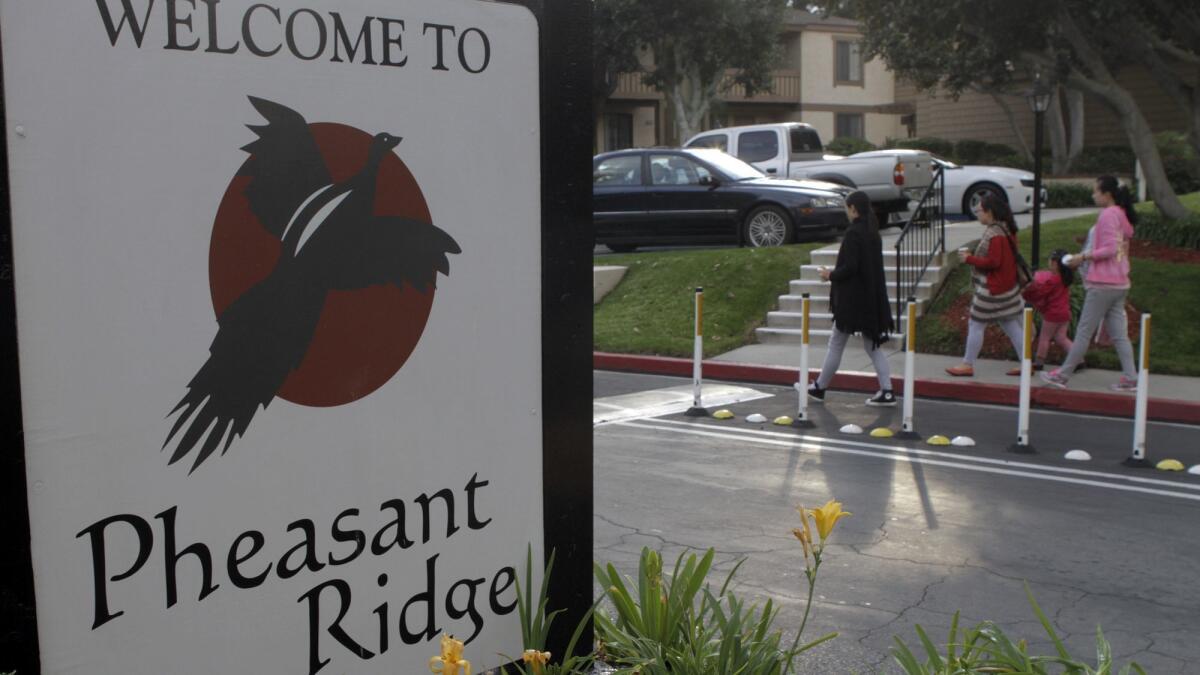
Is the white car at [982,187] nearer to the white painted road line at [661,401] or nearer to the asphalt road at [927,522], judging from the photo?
the white painted road line at [661,401]

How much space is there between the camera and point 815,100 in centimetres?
4653

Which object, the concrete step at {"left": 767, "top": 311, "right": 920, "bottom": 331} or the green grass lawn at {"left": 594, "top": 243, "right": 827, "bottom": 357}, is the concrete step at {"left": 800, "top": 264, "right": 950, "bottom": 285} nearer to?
the green grass lawn at {"left": 594, "top": 243, "right": 827, "bottom": 357}

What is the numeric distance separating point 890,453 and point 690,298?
6.83 meters

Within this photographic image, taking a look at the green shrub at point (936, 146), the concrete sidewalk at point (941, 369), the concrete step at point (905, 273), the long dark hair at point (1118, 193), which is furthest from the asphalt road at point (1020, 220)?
the green shrub at point (936, 146)

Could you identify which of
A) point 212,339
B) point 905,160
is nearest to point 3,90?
point 212,339

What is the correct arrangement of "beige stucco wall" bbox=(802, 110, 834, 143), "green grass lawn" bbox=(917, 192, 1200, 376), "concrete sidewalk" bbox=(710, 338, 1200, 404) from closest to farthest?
"concrete sidewalk" bbox=(710, 338, 1200, 404) < "green grass lawn" bbox=(917, 192, 1200, 376) < "beige stucco wall" bbox=(802, 110, 834, 143)

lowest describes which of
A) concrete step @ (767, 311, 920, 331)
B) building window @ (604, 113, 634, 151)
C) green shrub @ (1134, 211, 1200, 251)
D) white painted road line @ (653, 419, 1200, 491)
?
white painted road line @ (653, 419, 1200, 491)

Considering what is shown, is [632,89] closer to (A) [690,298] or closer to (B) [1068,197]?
(B) [1068,197]

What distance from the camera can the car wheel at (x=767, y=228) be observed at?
17547mm

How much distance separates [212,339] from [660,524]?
4.49 metres

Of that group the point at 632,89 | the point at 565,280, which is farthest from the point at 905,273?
the point at 632,89

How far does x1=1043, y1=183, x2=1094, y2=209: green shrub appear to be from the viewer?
2678cm

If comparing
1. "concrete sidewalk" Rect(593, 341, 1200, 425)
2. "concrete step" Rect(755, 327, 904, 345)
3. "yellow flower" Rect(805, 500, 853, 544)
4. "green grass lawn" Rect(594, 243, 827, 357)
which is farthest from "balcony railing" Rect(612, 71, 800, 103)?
"yellow flower" Rect(805, 500, 853, 544)

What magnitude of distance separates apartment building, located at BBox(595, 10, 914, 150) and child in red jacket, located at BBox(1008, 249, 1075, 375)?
31.8 meters
